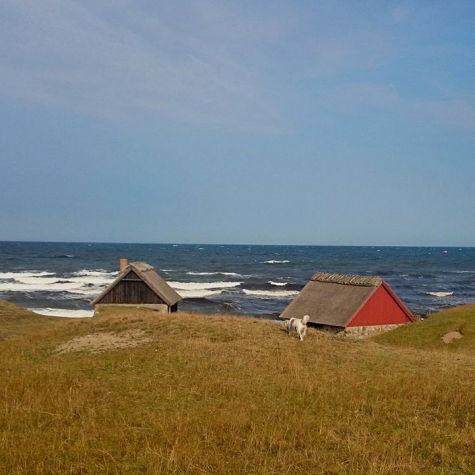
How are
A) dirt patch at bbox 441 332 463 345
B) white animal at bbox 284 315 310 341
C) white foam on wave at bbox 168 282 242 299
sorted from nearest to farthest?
white animal at bbox 284 315 310 341
dirt patch at bbox 441 332 463 345
white foam on wave at bbox 168 282 242 299

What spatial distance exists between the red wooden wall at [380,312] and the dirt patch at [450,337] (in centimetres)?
560

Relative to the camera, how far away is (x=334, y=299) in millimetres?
35750

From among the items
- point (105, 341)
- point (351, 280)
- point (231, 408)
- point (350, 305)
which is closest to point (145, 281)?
point (351, 280)

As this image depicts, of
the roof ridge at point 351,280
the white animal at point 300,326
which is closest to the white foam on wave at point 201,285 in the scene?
the roof ridge at point 351,280

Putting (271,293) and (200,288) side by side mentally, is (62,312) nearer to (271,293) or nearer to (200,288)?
(200,288)

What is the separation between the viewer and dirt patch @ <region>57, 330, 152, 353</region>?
20.9 m

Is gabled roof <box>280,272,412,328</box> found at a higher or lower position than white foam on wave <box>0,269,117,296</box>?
higher

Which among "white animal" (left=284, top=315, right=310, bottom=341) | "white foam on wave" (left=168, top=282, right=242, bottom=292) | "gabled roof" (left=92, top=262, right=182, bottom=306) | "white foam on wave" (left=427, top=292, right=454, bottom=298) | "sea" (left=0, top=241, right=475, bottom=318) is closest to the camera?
"white animal" (left=284, top=315, right=310, bottom=341)

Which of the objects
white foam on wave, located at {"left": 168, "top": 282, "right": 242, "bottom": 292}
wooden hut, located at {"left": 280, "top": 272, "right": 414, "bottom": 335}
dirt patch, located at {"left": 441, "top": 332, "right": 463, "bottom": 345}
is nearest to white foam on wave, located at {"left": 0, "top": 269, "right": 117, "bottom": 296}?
white foam on wave, located at {"left": 168, "top": 282, "right": 242, "bottom": 292}

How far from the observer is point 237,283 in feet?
303

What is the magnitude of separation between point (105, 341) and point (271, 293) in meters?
57.8

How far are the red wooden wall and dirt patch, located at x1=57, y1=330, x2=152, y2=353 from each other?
1556 cm

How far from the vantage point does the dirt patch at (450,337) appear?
29875 mm

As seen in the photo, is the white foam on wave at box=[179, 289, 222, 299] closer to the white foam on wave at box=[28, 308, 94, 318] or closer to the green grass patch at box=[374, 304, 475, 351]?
the white foam on wave at box=[28, 308, 94, 318]
